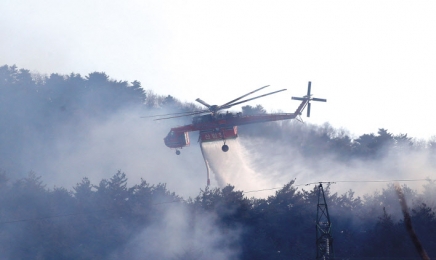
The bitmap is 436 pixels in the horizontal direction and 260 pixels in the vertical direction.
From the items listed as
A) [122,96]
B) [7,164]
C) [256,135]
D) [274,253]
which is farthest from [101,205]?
[122,96]

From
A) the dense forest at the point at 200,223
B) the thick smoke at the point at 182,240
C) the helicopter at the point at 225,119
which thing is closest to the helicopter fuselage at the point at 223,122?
the helicopter at the point at 225,119

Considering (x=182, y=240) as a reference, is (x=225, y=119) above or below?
above

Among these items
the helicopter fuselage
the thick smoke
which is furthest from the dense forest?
the helicopter fuselage

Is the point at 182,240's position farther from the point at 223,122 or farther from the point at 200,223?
the point at 223,122

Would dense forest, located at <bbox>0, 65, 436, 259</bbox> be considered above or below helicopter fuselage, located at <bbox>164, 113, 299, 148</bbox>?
below

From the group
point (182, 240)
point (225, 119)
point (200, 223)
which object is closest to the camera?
point (225, 119)

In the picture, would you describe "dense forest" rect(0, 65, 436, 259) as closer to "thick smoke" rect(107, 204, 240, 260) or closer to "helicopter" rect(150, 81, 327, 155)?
"thick smoke" rect(107, 204, 240, 260)

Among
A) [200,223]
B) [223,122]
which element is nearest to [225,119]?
[223,122]

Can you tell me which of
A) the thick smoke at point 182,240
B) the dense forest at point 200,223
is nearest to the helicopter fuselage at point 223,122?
the dense forest at point 200,223

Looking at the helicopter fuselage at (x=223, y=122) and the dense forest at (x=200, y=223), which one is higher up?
the helicopter fuselage at (x=223, y=122)

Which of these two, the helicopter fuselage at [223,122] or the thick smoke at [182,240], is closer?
the helicopter fuselage at [223,122]

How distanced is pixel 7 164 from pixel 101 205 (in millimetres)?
48955

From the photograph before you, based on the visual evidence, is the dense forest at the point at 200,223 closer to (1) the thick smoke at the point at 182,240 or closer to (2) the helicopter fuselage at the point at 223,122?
(1) the thick smoke at the point at 182,240

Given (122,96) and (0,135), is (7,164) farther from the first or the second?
(122,96)
